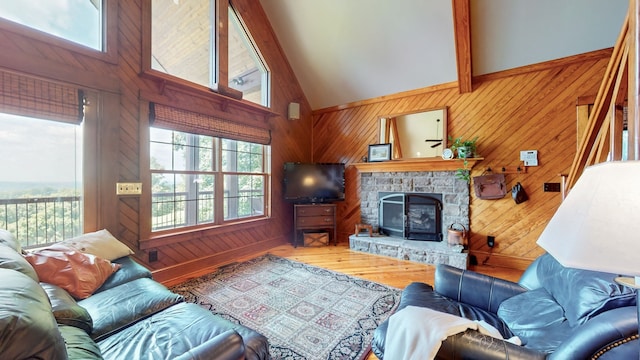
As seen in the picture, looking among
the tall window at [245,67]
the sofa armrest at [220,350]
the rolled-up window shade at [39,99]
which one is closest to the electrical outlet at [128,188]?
the rolled-up window shade at [39,99]

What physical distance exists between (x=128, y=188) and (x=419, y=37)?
168 inches

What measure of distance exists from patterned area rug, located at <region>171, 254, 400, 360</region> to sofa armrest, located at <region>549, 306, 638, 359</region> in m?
1.26

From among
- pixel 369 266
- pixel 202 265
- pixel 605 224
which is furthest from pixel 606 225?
pixel 202 265

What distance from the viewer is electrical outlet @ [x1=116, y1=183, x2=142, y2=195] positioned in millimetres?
2650

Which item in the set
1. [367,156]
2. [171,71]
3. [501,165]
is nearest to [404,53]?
[367,156]

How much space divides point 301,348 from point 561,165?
3.88m

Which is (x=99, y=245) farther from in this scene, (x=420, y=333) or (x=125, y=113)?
(x=420, y=333)

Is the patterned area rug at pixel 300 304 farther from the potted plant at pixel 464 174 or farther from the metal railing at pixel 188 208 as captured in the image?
the potted plant at pixel 464 174

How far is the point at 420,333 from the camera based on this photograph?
1099 mm

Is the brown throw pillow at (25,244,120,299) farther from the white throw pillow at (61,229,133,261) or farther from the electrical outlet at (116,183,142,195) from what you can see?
the electrical outlet at (116,183,142,195)

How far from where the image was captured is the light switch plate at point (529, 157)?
3.34 m

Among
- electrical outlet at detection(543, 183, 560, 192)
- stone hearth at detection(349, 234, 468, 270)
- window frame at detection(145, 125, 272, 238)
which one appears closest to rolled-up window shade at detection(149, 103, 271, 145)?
window frame at detection(145, 125, 272, 238)

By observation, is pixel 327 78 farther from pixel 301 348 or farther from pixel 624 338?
pixel 624 338

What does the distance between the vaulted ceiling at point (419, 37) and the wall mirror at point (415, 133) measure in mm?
481
